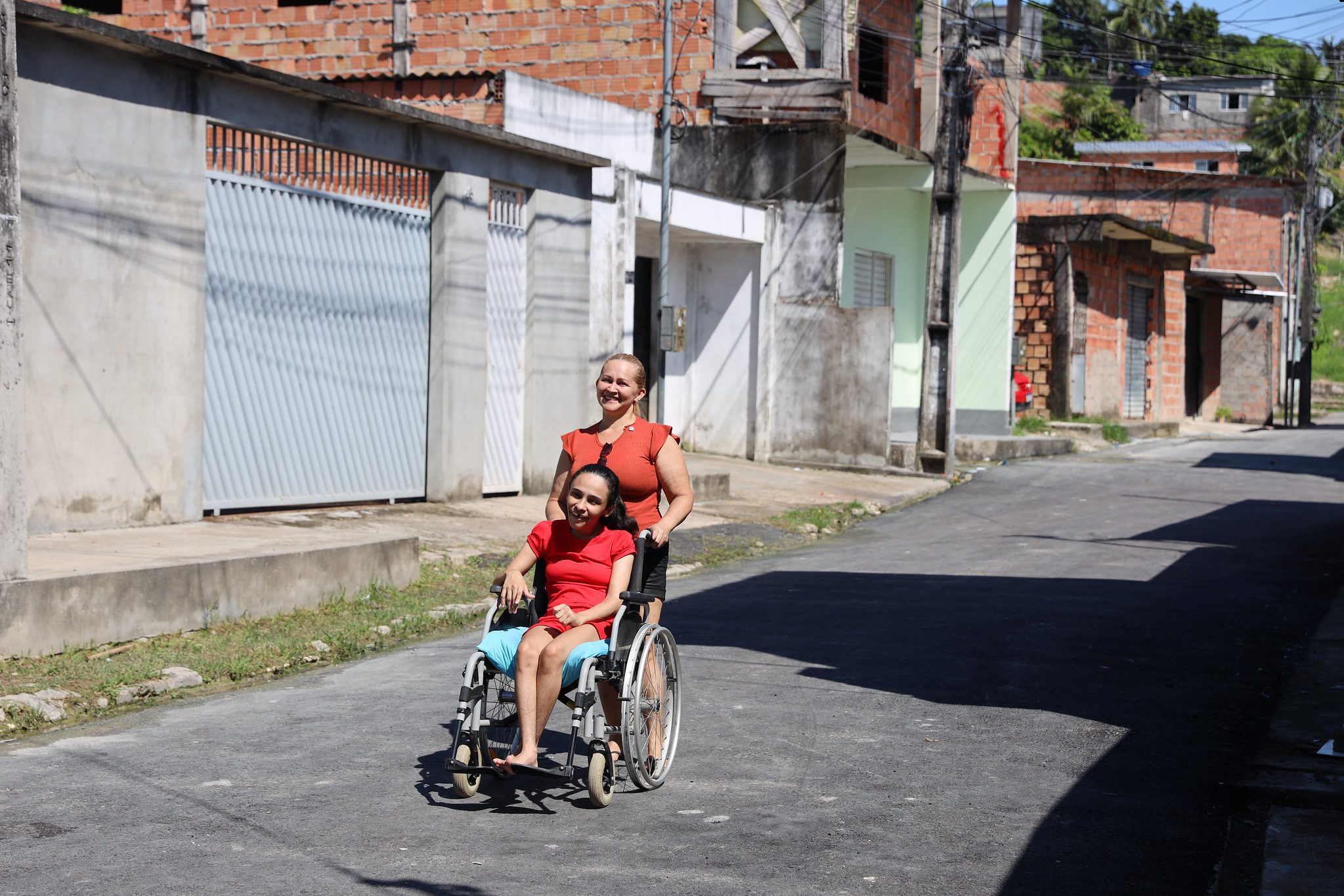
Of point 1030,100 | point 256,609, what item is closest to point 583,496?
point 256,609

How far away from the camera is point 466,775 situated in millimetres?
5230

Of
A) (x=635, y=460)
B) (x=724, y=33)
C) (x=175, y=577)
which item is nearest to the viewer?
(x=635, y=460)

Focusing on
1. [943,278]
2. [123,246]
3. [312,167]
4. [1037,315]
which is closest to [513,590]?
[123,246]

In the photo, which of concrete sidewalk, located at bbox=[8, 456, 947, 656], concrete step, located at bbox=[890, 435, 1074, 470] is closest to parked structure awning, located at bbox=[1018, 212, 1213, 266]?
concrete step, located at bbox=[890, 435, 1074, 470]

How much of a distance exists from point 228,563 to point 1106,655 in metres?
5.04

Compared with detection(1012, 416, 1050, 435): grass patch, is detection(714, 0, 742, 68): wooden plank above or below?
above

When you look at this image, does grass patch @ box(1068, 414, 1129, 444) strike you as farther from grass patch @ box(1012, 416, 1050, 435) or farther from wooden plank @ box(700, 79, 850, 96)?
wooden plank @ box(700, 79, 850, 96)

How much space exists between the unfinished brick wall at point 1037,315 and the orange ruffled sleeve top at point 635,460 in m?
26.5

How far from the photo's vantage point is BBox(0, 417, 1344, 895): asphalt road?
4.53 m

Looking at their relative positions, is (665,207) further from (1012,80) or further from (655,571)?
(655,571)

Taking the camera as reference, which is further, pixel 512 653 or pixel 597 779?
pixel 512 653

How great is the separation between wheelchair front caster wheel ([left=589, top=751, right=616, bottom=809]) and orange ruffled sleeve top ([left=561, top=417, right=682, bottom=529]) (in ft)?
3.38

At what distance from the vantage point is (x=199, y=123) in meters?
11.3

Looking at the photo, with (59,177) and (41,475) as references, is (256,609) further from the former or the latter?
(59,177)
